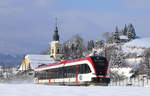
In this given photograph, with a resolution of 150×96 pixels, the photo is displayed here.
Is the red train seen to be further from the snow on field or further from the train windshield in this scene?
the snow on field

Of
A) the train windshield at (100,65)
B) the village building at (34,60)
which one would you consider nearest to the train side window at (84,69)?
the train windshield at (100,65)

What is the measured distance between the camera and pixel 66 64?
151 feet

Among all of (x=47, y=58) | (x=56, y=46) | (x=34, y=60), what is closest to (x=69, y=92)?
(x=56, y=46)

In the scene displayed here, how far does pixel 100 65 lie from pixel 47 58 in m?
108

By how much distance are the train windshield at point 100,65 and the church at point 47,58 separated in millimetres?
86595

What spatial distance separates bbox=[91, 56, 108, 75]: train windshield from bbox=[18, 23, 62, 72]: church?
284 ft

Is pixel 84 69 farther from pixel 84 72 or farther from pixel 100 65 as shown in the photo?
pixel 100 65

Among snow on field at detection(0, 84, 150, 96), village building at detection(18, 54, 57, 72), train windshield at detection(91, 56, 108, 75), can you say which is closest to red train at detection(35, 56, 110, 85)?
train windshield at detection(91, 56, 108, 75)

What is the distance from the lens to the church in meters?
133

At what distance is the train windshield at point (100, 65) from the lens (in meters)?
40.5

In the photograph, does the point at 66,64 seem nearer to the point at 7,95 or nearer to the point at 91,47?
the point at 7,95

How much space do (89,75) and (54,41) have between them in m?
92.4

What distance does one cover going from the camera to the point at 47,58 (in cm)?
14825

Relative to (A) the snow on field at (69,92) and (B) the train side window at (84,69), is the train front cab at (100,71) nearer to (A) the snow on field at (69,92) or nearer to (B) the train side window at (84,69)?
(B) the train side window at (84,69)
